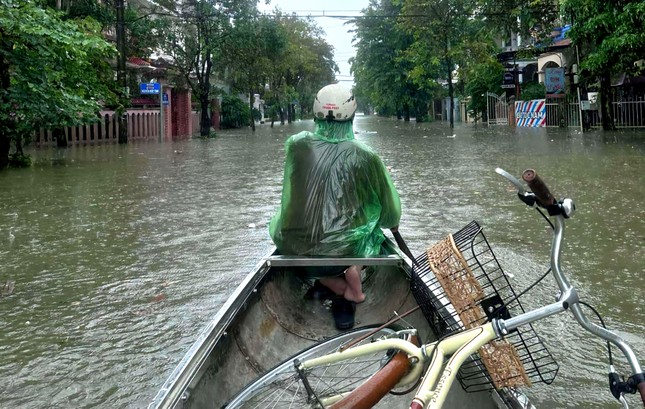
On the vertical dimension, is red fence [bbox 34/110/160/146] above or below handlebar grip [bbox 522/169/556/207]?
above

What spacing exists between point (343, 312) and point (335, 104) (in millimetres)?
1137

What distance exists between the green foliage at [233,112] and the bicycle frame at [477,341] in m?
48.1

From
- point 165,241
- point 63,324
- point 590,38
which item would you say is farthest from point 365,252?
point 590,38

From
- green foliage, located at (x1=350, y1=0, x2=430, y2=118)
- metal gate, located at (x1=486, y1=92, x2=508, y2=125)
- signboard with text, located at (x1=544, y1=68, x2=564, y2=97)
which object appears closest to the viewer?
signboard with text, located at (x1=544, y1=68, x2=564, y2=97)

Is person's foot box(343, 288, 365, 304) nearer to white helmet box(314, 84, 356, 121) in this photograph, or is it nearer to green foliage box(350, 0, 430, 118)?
white helmet box(314, 84, 356, 121)

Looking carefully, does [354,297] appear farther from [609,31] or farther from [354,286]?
[609,31]

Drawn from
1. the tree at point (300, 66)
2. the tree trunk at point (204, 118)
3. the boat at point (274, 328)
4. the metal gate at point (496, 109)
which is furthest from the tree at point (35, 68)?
the metal gate at point (496, 109)

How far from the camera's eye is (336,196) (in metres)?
3.68

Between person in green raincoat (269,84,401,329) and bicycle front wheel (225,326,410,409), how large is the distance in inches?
37.4

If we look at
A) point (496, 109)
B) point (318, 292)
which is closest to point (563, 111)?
point (496, 109)

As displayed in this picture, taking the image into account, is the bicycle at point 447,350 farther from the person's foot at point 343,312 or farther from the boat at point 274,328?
the person's foot at point 343,312

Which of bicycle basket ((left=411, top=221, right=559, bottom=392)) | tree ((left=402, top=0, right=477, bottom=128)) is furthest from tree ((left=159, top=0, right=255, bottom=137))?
bicycle basket ((left=411, top=221, right=559, bottom=392))

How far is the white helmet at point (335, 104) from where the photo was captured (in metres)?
3.62

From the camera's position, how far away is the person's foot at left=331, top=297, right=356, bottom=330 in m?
3.70
